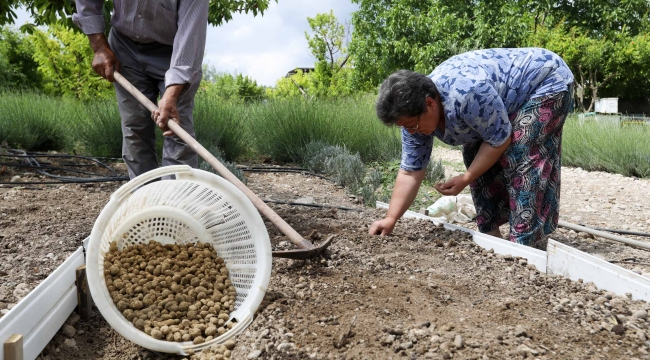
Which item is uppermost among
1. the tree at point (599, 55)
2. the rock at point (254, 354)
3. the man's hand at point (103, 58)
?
the man's hand at point (103, 58)

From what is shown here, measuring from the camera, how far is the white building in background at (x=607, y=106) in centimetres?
1750

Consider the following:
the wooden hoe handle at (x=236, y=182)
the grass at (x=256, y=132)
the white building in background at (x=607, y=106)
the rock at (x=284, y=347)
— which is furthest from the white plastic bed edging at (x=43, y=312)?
the white building in background at (x=607, y=106)

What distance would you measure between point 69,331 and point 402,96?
1496mm

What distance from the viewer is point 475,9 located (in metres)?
18.6

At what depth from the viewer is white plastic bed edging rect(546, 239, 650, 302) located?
185 cm

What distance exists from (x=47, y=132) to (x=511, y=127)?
5.57 metres

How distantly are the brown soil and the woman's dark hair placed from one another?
62cm

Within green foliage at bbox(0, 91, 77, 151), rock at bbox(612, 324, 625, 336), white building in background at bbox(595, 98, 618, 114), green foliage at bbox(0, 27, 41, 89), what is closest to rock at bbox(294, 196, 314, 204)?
rock at bbox(612, 324, 625, 336)

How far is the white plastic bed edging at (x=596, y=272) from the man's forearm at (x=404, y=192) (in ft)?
2.16

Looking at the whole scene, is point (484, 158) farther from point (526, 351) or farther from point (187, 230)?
point (187, 230)

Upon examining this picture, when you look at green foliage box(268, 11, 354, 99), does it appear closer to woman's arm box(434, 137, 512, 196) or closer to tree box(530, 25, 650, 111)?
tree box(530, 25, 650, 111)

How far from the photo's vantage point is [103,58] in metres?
2.49

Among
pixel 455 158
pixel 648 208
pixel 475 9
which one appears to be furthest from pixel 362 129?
pixel 475 9

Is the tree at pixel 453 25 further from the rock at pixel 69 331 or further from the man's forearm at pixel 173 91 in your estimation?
the rock at pixel 69 331
